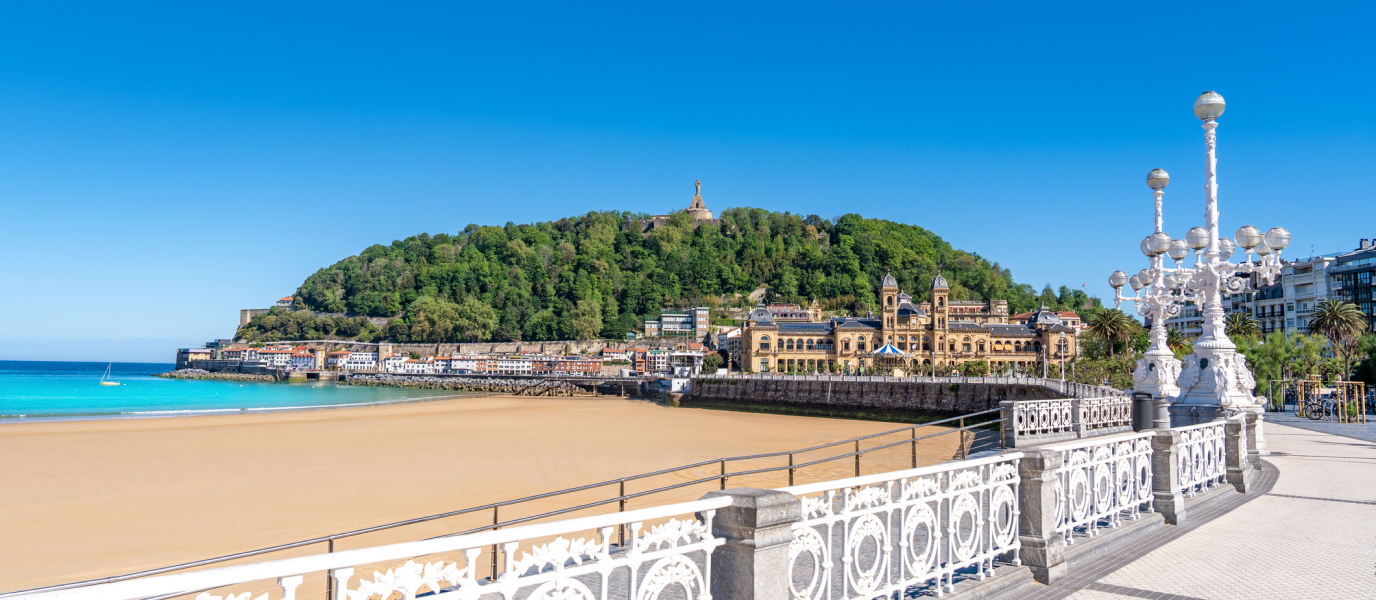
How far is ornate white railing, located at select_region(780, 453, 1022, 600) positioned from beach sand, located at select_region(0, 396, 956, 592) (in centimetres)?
856

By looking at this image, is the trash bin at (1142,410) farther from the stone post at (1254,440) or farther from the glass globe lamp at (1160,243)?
the glass globe lamp at (1160,243)

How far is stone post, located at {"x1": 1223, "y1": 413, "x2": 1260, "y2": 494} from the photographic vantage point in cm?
995

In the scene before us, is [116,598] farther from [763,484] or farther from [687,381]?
[687,381]

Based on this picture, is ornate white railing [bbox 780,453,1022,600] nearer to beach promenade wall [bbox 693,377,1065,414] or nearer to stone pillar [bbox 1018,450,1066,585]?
stone pillar [bbox 1018,450,1066,585]

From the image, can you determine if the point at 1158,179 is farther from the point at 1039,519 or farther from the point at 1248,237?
the point at 1039,519

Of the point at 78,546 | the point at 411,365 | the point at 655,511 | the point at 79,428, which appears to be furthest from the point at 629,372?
the point at 655,511

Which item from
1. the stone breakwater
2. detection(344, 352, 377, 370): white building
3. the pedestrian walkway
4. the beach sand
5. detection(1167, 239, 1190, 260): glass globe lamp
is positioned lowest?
the stone breakwater

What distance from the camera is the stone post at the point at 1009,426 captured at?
49.0 feet

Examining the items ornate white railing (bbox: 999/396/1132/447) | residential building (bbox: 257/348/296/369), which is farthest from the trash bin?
residential building (bbox: 257/348/296/369)

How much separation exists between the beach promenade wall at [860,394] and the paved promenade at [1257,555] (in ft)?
79.2

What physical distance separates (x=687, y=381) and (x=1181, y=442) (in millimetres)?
59660

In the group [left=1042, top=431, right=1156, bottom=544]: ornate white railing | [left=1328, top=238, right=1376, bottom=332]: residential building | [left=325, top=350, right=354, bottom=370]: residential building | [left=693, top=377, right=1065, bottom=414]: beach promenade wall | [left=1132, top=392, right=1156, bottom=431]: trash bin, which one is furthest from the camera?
[left=325, top=350, right=354, bottom=370]: residential building

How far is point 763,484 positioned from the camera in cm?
1507

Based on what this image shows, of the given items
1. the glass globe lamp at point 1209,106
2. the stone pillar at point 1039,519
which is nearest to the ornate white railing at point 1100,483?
the stone pillar at point 1039,519
